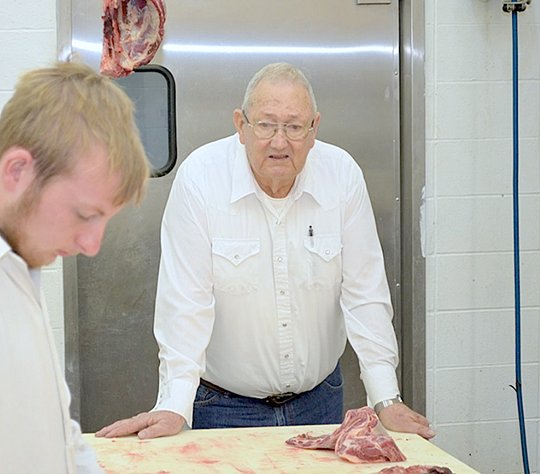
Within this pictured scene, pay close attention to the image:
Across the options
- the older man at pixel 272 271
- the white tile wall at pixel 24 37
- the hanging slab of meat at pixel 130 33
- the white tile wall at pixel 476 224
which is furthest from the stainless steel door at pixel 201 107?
the hanging slab of meat at pixel 130 33

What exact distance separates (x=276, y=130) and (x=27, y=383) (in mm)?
1385

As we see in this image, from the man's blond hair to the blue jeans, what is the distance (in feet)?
4.82

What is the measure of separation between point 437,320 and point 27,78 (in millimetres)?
2564

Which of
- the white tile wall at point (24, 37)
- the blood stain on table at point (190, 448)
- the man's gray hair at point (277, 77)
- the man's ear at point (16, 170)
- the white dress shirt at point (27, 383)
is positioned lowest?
the blood stain on table at point (190, 448)

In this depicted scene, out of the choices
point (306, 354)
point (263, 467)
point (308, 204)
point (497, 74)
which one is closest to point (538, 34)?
point (497, 74)

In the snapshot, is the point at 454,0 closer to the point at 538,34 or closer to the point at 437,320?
the point at 538,34

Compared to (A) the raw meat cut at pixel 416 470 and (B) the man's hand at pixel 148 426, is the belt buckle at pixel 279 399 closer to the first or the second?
(B) the man's hand at pixel 148 426

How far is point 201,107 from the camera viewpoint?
142 inches

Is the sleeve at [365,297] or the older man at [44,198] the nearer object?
the older man at [44,198]

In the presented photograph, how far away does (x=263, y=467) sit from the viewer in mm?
2229

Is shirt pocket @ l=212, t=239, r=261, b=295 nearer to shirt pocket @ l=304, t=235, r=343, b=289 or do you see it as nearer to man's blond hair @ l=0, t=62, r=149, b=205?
shirt pocket @ l=304, t=235, r=343, b=289

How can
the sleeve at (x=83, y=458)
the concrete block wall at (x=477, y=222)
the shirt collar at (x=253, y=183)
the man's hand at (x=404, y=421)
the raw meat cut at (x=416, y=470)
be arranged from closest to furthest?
the sleeve at (x=83, y=458) < the raw meat cut at (x=416, y=470) < the man's hand at (x=404, y=421) < the shirt collar at (x=253, y=183) < the concrete block wall at (x=477, y=222)

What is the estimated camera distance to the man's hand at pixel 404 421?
254 centimetres

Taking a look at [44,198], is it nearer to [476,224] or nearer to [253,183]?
[253,183]
